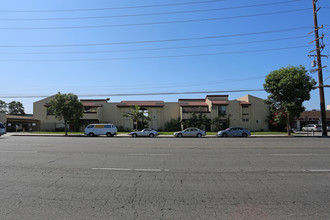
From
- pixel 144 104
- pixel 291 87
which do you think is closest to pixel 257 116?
pixel 291 87

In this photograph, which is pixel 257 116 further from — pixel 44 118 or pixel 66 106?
pixel 44 118

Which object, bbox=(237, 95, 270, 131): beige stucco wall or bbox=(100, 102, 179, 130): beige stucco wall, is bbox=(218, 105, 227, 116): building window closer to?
bbox=(237, 95, 270, 131): beige stucco wall

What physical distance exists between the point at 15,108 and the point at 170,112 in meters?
85.2

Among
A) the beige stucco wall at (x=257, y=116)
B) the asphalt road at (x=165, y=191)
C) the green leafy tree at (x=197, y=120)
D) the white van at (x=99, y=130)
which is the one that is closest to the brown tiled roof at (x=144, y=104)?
the green leafy tree at (x=197, y=120)

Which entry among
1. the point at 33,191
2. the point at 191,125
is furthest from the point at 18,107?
the point at 33,191

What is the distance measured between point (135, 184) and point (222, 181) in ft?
7.56

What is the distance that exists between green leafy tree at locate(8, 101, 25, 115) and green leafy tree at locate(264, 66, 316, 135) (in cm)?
10388

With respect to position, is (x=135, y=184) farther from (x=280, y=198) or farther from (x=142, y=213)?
(x=280, y=198)

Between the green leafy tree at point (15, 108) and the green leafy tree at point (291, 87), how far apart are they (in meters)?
104

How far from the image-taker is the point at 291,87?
84.0 feet

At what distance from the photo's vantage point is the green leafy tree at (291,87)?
83.6 feet

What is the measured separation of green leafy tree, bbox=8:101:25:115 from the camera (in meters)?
88.8

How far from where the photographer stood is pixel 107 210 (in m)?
3.51

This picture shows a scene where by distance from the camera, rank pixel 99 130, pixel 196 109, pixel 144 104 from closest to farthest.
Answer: pixel 99 130
pixel 196 109
pixel 144 104
